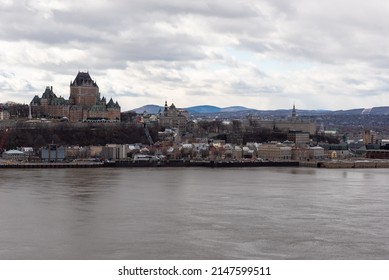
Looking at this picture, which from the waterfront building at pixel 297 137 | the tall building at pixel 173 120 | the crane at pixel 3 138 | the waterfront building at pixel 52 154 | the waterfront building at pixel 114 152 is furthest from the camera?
the tall building at pixel 173 120

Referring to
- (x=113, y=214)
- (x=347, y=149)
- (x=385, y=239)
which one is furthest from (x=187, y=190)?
(x=347, y=149)

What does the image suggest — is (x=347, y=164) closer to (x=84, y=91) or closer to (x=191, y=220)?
(x=191, y=220)

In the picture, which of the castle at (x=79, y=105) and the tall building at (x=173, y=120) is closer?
the castle at (x=79, y=105)

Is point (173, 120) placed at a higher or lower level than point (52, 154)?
higher

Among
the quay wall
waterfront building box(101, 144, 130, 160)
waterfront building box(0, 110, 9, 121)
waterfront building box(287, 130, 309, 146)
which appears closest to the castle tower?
waterfront building box(0, 110, 9, 121)

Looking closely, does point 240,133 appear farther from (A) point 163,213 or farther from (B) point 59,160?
(A) point 163,213

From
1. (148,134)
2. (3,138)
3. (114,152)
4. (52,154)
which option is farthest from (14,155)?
(148,134)

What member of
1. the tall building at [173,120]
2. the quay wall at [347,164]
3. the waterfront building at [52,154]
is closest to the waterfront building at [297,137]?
the tall building at [173,120]

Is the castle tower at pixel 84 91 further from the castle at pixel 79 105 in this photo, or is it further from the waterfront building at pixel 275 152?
the waterfront building at pixel 275 152
